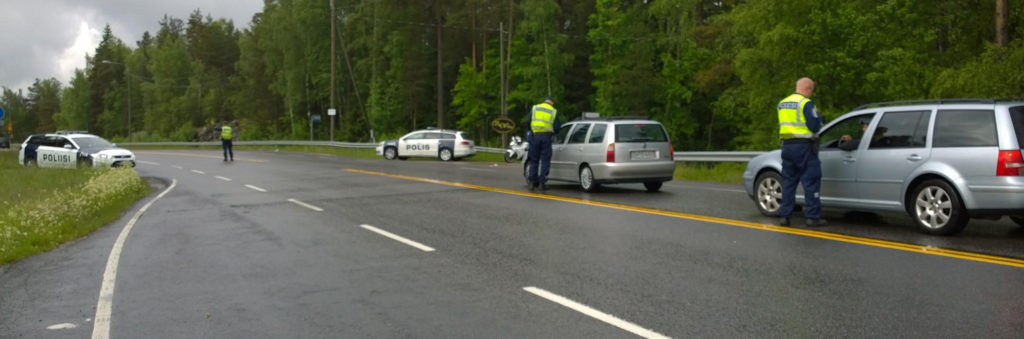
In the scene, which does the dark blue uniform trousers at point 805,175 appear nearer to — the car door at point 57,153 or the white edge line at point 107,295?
the white edge line at point 107,295

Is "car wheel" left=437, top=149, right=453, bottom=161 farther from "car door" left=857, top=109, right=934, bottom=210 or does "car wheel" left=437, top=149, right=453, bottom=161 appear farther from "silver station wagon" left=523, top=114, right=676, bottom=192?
"car door" left=857, top=109, right=934, bottom=210

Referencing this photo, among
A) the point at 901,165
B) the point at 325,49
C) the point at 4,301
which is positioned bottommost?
the point at 4,301

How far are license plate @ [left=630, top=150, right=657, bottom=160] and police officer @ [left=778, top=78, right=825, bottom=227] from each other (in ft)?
17.6

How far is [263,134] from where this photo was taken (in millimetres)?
75125

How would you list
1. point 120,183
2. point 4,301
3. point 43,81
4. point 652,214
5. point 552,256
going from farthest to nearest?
point 43,81 → point 120,183 → point 652,214 → point 552,256 → point 4,301

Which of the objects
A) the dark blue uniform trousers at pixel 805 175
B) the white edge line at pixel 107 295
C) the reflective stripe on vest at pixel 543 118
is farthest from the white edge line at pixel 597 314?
the reflective stripe on vest at pixel 543 118

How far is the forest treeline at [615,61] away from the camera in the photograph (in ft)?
112

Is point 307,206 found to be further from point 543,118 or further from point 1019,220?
point 1019,220

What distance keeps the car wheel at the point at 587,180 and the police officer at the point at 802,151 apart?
5.89 metres

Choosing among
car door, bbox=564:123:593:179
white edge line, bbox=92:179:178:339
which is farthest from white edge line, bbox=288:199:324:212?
car door, bbox=564:123:593:179

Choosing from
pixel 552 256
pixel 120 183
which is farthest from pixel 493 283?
pixel 120 183

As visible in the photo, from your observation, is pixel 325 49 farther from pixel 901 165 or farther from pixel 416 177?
pixel 901 165

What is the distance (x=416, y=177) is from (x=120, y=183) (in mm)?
7022

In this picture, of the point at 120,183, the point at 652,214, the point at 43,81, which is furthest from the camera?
the point at 43,81
